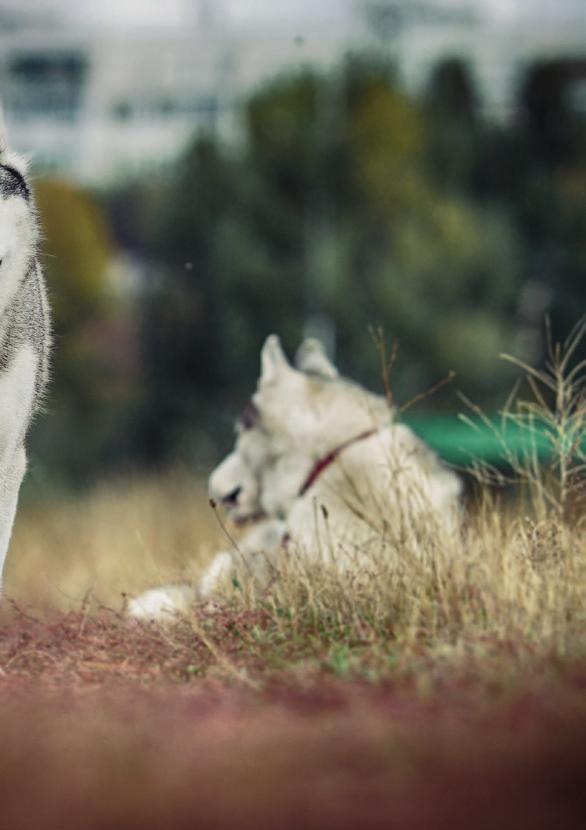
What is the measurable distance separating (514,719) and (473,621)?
1.25 meters

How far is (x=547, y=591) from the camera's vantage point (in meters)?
5.57

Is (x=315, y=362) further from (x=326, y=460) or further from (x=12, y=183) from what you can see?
(x=12, y=183)

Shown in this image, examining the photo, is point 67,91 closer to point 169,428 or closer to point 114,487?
point 169,428

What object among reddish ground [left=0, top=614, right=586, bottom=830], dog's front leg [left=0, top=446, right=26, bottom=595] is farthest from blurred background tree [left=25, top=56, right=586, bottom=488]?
reddish ground [left=0, top=614, right=586, bottom=830]

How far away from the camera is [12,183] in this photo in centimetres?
652

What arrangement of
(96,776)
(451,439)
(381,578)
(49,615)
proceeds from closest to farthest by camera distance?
(96,776) < (381,578) < (49,615) < (451,439)

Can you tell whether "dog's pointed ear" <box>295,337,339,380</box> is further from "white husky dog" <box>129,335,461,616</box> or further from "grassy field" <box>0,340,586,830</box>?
"grassy field" <box>0,340,586,830</box>

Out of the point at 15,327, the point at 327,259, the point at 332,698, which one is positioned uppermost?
the point at 327,259

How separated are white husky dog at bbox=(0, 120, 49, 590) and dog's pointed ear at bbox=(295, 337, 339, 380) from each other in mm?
2026

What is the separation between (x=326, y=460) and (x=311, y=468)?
0.41 feet

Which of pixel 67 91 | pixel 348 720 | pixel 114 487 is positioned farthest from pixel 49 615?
pixel 67 91

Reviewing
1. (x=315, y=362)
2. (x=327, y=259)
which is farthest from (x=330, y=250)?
(x=315, y=362)

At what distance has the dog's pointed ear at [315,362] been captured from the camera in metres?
8.35

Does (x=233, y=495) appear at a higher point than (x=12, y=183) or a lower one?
lower
